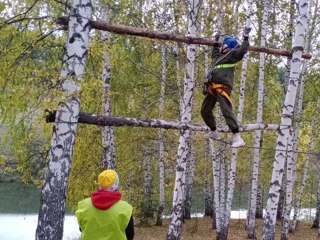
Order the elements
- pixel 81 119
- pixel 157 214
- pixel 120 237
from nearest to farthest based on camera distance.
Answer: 1. pixel 120 237
2. pixel 81 119
3. pixel 157 214

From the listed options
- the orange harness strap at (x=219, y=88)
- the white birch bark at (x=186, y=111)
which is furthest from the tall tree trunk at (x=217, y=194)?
the orange harness strap at (x=219, y=88)

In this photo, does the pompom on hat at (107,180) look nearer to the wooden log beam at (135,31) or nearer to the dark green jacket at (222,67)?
the wooden log beam at (135,31)

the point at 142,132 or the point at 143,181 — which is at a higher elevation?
the point at 142,132

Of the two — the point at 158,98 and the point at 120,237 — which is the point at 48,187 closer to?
the point at 120,237

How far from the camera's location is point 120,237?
13.4ft

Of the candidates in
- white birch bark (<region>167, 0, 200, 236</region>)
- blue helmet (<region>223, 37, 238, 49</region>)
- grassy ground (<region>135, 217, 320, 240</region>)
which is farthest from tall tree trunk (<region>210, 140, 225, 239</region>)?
blue helmet (<region>223, 37, 238, 49</region>)

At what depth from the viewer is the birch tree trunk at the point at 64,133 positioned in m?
5.36

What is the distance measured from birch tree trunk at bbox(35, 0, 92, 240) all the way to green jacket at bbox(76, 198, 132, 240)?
136 centimetres

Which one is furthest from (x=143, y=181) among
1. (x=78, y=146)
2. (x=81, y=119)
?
(x=81, y=119)

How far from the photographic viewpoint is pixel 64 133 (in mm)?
5422

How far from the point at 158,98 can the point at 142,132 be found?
1705mm

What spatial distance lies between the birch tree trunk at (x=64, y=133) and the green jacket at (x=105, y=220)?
136 cm

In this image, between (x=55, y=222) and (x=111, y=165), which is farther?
(x=111, y=165)

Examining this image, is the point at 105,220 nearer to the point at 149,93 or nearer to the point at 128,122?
the point at 128,122
